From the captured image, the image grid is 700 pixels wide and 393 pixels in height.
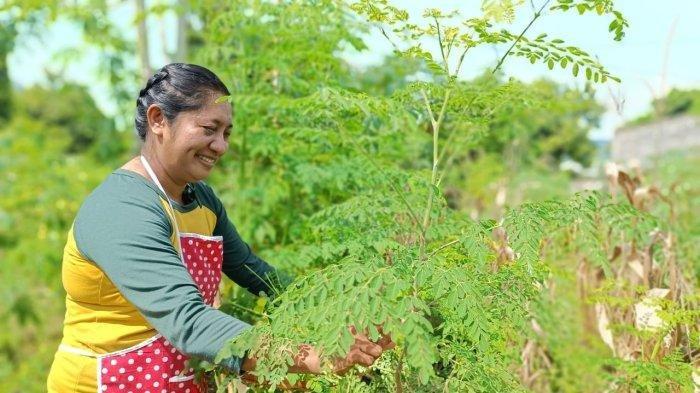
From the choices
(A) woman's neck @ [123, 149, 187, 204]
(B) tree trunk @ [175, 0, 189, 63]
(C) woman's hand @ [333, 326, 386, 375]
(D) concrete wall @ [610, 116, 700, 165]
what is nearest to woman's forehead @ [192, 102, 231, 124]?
(A) woman's neck @ [123, 149, 187, 204]

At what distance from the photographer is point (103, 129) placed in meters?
10.9

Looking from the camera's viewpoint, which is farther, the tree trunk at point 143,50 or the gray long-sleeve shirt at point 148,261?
the tree trunk at point 143,50

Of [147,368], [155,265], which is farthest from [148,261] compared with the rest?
[147,368]

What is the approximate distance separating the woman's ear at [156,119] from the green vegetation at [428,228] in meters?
0.37

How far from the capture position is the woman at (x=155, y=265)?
1.65 m

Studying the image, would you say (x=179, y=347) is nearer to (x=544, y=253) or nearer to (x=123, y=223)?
(x=123, y=223)

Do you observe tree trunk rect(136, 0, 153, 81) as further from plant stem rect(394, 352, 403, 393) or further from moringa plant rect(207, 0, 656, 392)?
plant stem rect(394, 352, 403, 393)

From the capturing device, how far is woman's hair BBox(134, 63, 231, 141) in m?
1.98

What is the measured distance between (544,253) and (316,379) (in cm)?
166

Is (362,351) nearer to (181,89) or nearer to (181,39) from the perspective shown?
(181,89)

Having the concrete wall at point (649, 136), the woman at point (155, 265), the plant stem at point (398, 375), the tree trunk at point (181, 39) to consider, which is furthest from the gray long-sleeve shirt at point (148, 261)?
the concrete wall at point (649, 136)

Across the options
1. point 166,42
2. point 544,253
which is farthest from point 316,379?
point 166,42

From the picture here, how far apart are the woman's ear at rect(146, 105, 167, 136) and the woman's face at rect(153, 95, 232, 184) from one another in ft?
0.04

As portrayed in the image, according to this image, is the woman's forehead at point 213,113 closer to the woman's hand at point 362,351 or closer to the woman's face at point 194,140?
the woman's face at point 194,140
